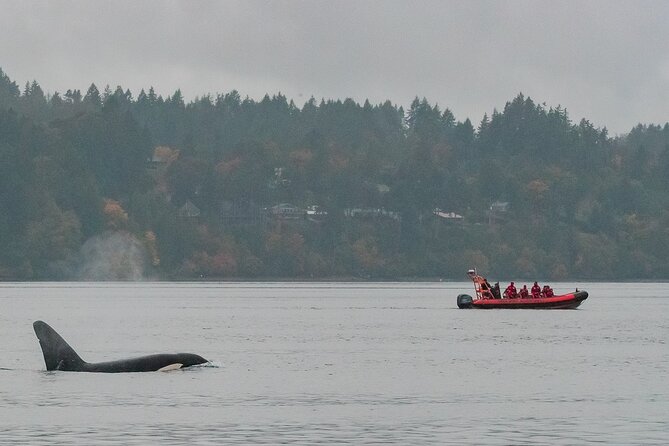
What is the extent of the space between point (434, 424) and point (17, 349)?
133ft

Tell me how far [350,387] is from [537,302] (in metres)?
83.2

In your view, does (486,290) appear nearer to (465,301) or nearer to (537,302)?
(465,301)

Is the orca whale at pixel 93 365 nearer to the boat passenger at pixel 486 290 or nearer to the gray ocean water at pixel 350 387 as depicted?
the gray ocean water at pixel 350 387

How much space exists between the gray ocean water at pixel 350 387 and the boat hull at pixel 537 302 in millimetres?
22081

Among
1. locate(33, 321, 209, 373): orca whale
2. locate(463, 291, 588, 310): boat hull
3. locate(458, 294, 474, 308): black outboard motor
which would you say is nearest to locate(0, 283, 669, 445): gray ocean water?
locate(33, 321, 209, 373): orca whale

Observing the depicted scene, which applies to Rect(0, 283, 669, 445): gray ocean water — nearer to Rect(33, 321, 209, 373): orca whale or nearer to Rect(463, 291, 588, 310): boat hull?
Rect(33, 321, 209, 373): orca whale

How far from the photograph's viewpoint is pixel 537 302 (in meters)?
148

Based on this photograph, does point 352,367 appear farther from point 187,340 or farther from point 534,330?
point 534,330

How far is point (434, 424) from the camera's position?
53.5 m

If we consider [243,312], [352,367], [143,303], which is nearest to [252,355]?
[352,367]

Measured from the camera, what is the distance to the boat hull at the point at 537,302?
5832 inches

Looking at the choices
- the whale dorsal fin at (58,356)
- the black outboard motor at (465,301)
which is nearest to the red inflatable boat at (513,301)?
the black outboard motor at (465,301)

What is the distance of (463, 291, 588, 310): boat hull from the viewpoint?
148125 mm

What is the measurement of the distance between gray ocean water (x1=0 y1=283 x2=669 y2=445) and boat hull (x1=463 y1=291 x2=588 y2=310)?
72.4ft
